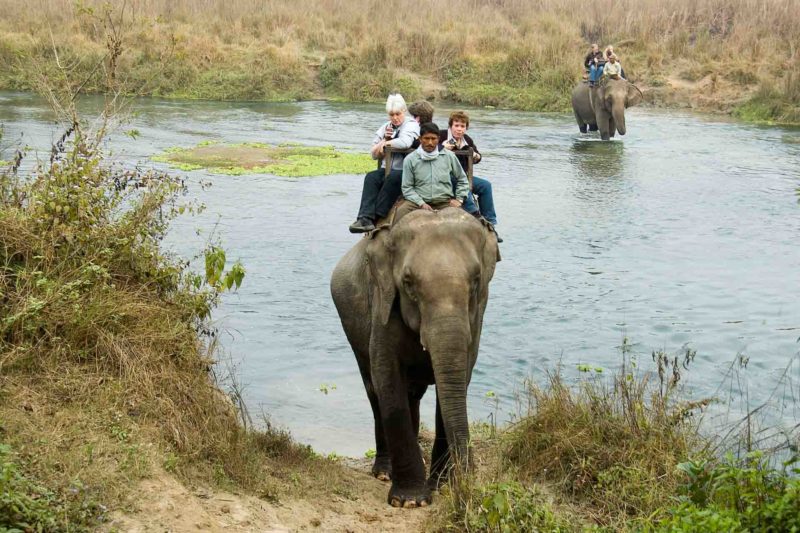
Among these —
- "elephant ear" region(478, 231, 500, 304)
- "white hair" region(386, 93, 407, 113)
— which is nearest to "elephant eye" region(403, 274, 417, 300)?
"elephant ear" region(478, 231, 500, 304)

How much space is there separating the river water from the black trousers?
79.5 inches

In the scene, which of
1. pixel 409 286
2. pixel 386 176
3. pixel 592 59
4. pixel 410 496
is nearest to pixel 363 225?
pixel 386 176

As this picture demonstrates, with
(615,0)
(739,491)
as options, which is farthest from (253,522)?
(615,0)

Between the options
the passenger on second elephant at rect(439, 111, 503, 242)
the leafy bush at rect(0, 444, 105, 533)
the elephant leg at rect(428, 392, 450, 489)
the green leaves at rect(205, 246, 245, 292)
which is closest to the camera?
the leafy bush at rect(0, 444, 105, 533)

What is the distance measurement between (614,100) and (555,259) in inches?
519

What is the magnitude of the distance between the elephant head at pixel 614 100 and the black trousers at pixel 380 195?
65.9 feet

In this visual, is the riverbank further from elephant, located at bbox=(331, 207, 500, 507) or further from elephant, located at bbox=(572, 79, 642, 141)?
elephant, located at bbox=(331, 207, 500, 507)

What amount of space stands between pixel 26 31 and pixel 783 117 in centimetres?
2496

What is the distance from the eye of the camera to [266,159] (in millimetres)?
23047

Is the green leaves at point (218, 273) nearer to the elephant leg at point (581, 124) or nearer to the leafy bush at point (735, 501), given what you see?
the leafy bush at point (735, 501)

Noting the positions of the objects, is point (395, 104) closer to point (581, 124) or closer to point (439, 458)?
point (439, 458)

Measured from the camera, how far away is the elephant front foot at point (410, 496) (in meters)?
7.49

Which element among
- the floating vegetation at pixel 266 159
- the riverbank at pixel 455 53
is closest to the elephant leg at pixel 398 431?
the floating vegetation at pixel 266 159

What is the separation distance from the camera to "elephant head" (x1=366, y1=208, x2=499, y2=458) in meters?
6.91
